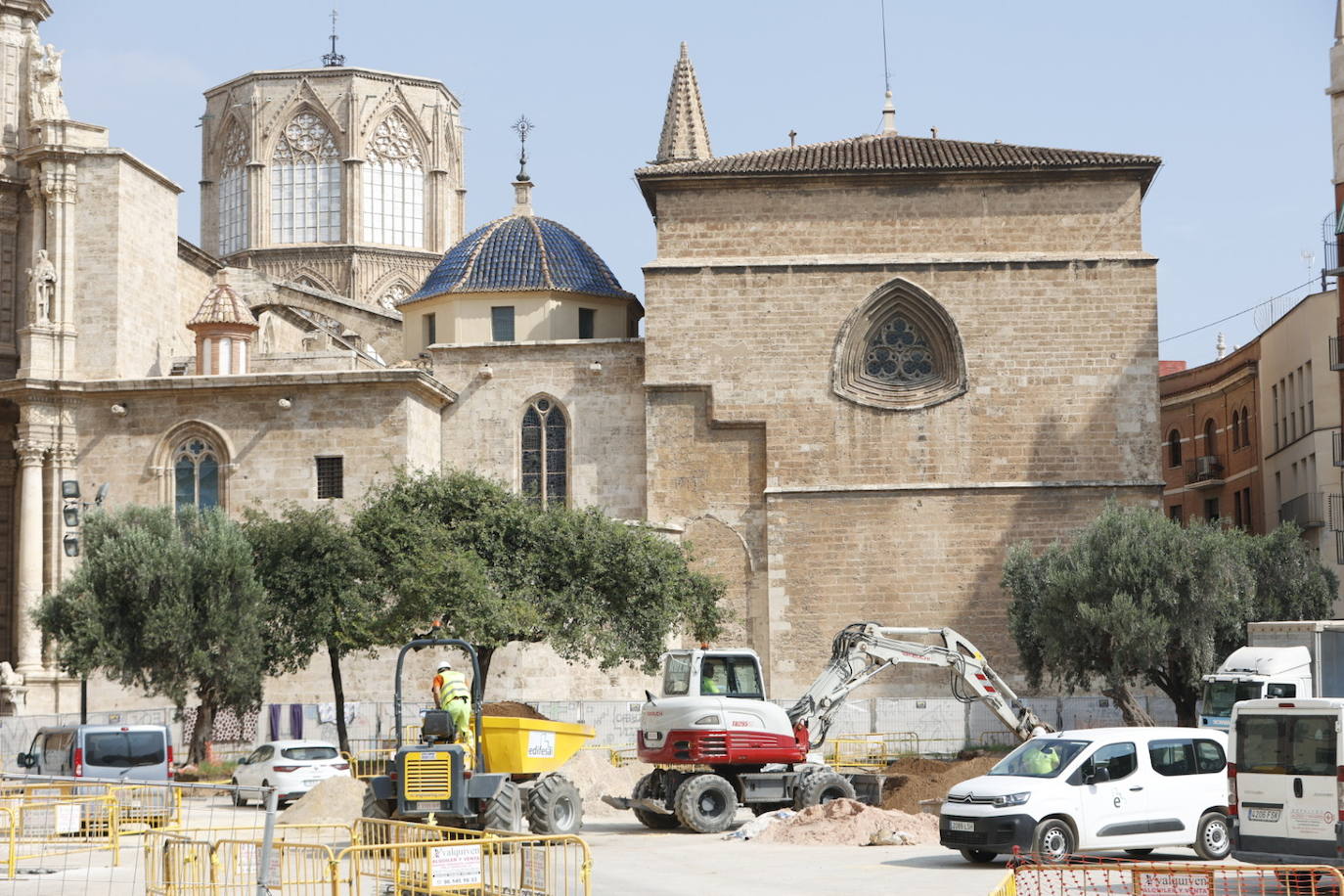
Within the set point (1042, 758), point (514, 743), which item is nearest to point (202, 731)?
point (514, 743)

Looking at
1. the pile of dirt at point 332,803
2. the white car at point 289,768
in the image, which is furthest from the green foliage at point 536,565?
the pile of dirt at point 332,803

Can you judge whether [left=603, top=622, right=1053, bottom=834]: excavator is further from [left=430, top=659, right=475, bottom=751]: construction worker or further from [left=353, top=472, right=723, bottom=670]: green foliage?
[left=353, top=472, right=723, bottom=670]: green foliage

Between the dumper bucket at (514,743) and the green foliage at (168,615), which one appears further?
the green foliage at (168,615)

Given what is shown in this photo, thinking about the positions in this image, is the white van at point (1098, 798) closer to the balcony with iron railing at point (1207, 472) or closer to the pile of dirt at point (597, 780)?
the pile of dirt at point (597, 780)

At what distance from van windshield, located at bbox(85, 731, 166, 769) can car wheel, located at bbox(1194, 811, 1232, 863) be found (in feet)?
40.8

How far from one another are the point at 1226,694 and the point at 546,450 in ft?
53.7

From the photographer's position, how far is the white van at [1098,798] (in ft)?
52.6

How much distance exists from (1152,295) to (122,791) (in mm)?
22489

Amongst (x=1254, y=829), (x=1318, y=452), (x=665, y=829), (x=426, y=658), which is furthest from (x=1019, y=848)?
(x=1318, y=452)

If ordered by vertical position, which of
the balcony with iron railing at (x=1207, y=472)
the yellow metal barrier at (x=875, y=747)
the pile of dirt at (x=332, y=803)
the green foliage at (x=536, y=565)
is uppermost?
the balcony with iron railing at (x=1207, y=472)

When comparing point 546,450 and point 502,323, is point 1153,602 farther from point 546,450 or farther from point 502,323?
point 502,323

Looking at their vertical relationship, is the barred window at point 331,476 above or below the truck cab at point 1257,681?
above

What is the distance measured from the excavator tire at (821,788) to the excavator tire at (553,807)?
347 cm

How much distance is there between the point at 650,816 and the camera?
68.0 ft
